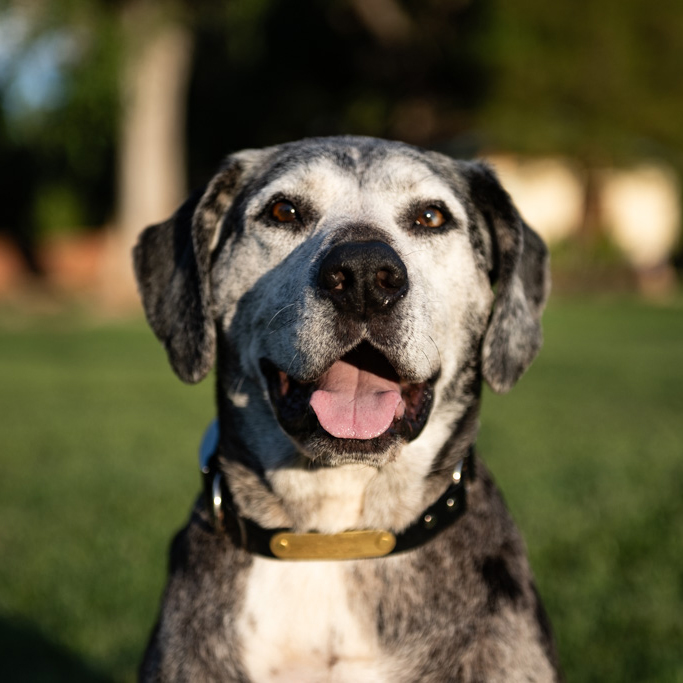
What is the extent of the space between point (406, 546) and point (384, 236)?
1.12 metres

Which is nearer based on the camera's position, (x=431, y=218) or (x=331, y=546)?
(x=331, y=546)

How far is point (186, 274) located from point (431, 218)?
3.36ft

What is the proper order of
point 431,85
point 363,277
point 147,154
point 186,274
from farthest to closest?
point 431,85, point 147,154, point 186,274, point 363,277

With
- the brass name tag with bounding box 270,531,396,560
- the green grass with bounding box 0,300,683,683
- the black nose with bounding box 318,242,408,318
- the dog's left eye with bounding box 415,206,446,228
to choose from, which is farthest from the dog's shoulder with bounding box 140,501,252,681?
the dog's left eye with bounding box 415,206,446,228

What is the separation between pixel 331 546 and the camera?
10.0ft

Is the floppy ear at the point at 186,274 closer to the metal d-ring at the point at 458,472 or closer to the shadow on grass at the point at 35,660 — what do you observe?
the metal d-ring at the point at 458,472

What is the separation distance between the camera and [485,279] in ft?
12.1

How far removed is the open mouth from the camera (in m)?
3.02

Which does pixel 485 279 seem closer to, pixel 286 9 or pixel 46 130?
pixel 46 130

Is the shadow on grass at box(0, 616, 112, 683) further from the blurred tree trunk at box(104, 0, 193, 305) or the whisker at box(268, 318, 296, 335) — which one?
the blurred tree trunk at box(104, 0, 193, 305)

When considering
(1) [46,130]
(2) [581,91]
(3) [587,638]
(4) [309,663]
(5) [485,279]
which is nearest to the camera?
(4) [309,663]

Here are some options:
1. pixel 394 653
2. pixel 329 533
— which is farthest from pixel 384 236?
pixel 394 653

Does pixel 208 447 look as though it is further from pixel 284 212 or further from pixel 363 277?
pixel 363 277

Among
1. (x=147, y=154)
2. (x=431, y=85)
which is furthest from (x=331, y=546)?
(x=431, y=85)
